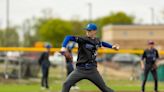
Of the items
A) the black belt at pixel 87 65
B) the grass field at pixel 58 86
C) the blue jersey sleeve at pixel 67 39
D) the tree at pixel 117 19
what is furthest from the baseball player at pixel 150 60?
the tree at pixel 117 19

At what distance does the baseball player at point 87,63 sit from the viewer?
39.7ft

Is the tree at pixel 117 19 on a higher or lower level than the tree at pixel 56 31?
higher

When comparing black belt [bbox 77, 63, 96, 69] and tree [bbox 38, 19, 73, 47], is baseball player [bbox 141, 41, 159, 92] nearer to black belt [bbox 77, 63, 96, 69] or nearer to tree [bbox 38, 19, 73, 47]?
black belt [bbox 77, 63, 96, 69]

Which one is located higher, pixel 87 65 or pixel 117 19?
pixel 87 65

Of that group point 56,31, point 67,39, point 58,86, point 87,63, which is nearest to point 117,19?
point 56,31

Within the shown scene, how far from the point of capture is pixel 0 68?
33.8 metres

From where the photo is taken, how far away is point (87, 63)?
12.2m

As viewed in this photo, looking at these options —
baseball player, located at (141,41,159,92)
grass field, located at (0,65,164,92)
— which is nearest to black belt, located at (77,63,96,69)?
baseball player, located at (141,41,159,92)

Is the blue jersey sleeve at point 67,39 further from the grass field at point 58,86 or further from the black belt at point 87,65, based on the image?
the grass field at point 58,86

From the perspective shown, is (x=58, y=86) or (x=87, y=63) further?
(x=58, y=86)

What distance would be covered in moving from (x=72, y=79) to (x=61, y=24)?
79858 millimetres

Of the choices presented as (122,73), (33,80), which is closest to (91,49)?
(33,80)

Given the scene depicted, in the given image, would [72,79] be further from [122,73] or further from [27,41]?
[27,41]

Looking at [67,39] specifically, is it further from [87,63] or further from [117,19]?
[117,19]
